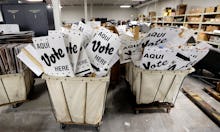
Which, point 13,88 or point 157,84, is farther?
point 13,88

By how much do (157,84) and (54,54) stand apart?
124 centimetres

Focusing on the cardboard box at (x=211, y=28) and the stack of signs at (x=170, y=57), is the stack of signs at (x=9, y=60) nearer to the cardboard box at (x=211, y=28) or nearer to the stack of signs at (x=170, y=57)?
the stack of signs at (x=170, y=57)

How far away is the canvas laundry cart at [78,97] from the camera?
1.37 m

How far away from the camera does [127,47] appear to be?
1825mm

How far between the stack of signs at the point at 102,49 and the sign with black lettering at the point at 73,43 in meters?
0.15

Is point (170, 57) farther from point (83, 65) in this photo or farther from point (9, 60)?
point (9, 60)

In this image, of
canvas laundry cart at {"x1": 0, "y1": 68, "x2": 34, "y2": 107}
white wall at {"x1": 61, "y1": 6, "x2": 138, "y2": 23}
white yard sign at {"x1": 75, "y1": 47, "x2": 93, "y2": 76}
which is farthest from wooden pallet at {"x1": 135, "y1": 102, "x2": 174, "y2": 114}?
white wall at {"x1": 61, "y1": 6, "x2": 138, "y2": 23}

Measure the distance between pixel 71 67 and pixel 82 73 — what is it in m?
0.13

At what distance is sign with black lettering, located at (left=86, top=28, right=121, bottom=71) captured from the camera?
135cm

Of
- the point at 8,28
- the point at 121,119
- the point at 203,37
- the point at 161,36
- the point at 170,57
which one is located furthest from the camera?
the point at 203,37

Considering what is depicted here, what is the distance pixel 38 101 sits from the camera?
88.7 inches

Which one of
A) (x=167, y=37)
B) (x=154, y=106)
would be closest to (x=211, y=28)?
(x=167, y=37)

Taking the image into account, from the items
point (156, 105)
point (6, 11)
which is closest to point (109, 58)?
point (156, 105)

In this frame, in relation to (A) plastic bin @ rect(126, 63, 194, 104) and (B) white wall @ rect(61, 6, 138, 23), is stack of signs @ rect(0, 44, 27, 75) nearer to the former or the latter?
(A) plastic bin @ rect(126, 63, 194, 104)
